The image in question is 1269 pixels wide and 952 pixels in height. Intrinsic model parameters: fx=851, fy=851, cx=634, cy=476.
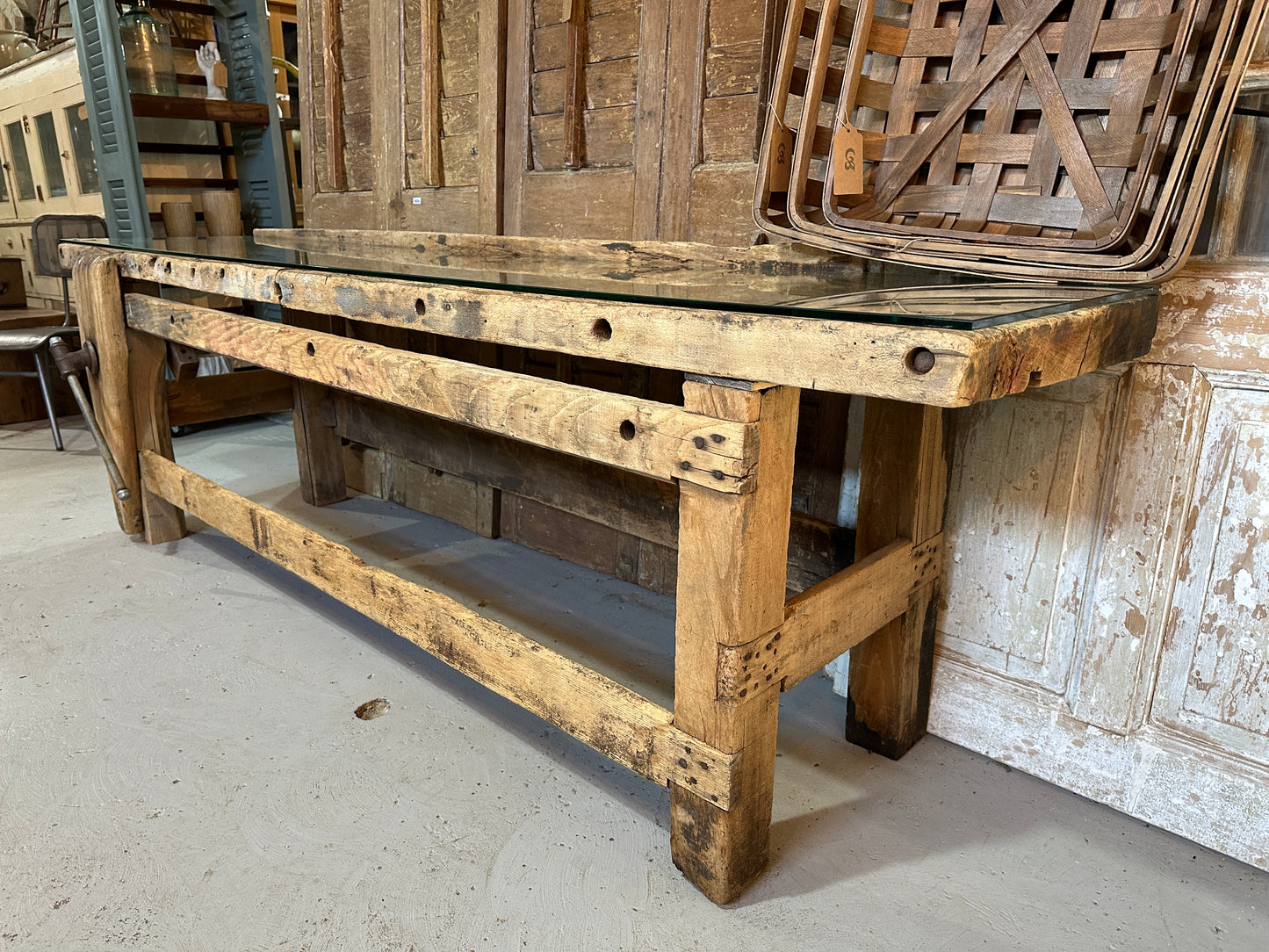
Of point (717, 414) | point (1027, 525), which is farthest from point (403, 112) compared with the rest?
point (1027, 525)

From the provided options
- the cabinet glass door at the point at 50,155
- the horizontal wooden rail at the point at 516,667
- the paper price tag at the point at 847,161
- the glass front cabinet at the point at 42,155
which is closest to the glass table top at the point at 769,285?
the paper price tag at the point at 847,161

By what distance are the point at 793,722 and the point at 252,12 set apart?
399 centimetres

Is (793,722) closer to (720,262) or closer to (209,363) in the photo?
(720,262)

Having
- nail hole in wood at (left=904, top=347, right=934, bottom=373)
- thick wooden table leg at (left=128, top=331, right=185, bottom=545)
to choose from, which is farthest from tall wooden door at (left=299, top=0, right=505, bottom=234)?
nail hole in wood at (left=904, top=347, right=934, bottom=373)

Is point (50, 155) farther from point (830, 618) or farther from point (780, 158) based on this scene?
point (830, 618)

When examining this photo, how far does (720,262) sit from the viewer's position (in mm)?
1557

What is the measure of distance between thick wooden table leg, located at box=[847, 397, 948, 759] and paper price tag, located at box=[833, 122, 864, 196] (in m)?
0.36

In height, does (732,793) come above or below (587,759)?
above

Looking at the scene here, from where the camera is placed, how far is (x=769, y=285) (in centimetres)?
125

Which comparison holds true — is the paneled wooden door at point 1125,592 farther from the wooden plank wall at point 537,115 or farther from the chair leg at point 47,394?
the chair leg at point 47,394

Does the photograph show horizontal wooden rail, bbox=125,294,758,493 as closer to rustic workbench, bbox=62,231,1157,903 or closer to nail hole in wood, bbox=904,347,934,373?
rustic workbench, bbox=62,231,1157,903

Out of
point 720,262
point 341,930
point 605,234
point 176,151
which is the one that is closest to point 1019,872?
point 341,930

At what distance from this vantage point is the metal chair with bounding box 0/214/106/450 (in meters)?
3.61

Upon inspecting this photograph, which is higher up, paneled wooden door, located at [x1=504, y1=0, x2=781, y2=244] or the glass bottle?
the glass bottle
